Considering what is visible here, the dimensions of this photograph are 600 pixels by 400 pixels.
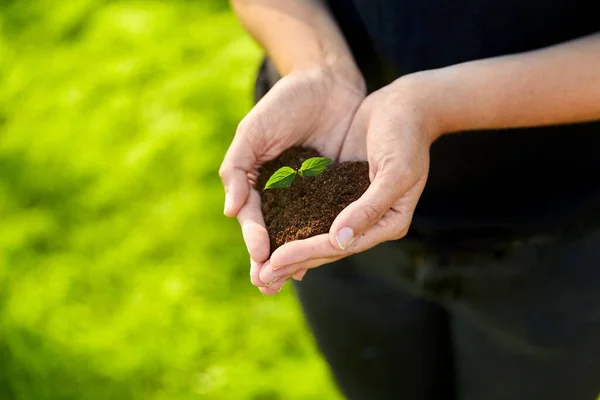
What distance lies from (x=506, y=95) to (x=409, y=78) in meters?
0.16

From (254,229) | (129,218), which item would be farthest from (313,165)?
(129,218)

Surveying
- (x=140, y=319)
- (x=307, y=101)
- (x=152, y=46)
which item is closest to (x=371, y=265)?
(x=307, y=101)

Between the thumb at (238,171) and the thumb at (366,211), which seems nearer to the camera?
the thumb at (366,211)

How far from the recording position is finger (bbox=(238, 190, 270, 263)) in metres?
1.10

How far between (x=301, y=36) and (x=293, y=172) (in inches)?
11.4

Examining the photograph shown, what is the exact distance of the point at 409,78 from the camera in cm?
115

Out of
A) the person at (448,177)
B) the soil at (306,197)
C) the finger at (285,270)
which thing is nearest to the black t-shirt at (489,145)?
the person at (448,177)

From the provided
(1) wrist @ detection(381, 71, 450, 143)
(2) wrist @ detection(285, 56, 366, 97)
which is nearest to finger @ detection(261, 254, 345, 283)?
(1) wrist @ detection(381, 71, 450, 143)

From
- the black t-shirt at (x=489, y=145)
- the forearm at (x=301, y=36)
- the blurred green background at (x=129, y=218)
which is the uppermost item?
the forearm at (x=301, y=36)

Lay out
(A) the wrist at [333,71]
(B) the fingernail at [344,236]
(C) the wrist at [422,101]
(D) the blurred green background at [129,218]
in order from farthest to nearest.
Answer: (D) the blurred green background at [129,218] < (A) the wrist at [333,71] < (C) the wrist at [422,101] < (B) the fingernail at [344,236]

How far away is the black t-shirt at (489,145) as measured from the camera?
1.14 meters

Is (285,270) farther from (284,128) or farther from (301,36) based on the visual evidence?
(301,36)

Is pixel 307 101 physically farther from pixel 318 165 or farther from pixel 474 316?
pixel 474 316

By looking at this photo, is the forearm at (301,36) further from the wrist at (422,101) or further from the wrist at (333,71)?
the wrist at (422,101)
